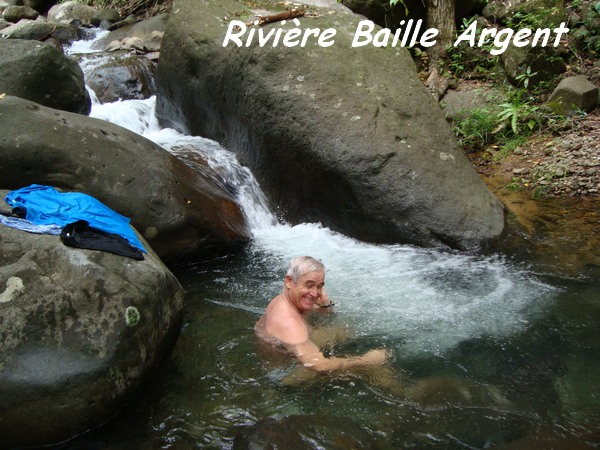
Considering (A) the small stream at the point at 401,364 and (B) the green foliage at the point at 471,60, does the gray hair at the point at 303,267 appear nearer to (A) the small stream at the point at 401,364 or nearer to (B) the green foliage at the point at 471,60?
(A) the small stream at the point at 401,364

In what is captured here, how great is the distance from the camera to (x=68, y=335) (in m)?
3.24

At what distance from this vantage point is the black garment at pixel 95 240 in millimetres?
3621

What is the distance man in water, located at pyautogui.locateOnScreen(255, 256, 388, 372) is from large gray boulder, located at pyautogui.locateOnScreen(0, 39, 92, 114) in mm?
4368

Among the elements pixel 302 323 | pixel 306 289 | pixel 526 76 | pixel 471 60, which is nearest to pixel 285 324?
pixel 302 323

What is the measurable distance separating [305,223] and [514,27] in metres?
5.60

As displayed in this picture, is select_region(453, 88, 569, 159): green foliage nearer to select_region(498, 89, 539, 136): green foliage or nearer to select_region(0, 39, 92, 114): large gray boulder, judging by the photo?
select_region(498, 89, 539, 136): green foliage

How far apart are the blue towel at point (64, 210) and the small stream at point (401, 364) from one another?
3.23 ft

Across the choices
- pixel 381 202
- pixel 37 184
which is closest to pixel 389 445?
pixel 381 202

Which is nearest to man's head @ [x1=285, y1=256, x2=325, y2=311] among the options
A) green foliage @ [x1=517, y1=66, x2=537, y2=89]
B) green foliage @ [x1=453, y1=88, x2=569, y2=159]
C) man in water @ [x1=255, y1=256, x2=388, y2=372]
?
man in water @ [x1=255, y1=256, x2=388, y2=372]

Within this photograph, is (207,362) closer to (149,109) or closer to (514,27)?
(149,109)

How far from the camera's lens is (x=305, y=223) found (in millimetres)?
6539

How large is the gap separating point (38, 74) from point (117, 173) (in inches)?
93.5

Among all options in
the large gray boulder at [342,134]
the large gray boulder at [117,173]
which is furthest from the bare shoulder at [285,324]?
the large gray boulder at [342,134]

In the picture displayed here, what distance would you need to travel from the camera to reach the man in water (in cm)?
380
